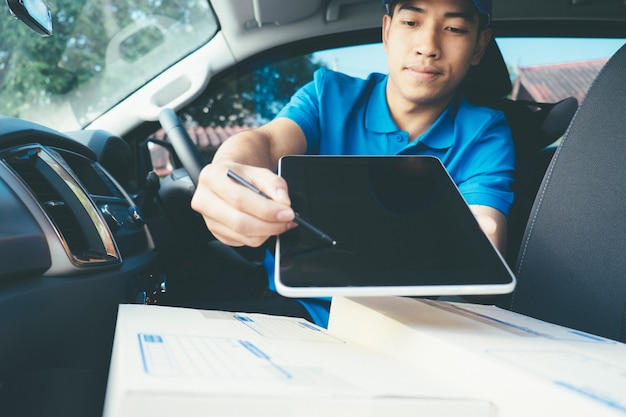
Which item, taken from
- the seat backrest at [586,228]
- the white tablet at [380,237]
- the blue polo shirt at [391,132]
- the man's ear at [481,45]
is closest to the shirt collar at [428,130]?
the blue polo shirt at [391,132]

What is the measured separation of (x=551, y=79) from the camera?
6.68 ft

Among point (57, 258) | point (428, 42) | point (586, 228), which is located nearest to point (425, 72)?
point (428, 42)

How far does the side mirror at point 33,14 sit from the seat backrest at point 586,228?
809mm

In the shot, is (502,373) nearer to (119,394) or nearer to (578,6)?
(119,394)

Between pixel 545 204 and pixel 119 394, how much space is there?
76 centimetres

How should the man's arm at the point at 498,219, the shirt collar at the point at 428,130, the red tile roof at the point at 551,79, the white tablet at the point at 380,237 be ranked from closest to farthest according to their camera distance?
the white tablet at the point at 380,237, the man's arm at the point at 498,219, the shirt collar at the point at 428,130, the red tile roof at the point at 551,79

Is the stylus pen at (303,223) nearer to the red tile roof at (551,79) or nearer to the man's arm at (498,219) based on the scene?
the man's arm at (498,219)

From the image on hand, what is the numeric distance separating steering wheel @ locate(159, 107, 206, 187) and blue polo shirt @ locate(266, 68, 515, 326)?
0.78ft

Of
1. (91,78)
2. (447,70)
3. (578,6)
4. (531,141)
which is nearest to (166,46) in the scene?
(91,78)

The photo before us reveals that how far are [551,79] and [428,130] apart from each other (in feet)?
3.28

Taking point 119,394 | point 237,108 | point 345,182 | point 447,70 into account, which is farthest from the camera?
point 237,108

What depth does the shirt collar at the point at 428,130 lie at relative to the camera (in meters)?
1.28

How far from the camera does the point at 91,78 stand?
1.70 meters

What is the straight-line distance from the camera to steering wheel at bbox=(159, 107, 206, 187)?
1.14 meters
